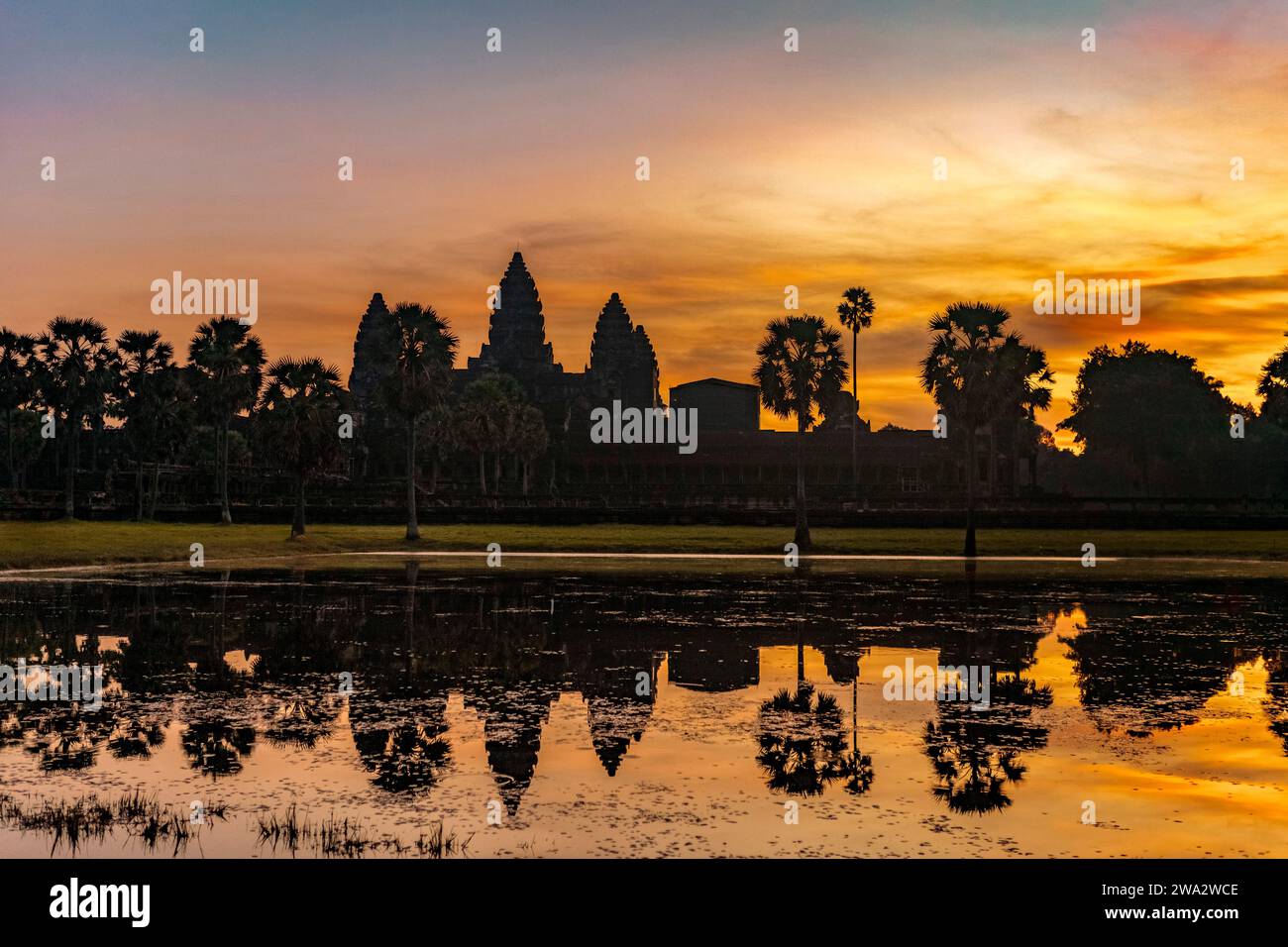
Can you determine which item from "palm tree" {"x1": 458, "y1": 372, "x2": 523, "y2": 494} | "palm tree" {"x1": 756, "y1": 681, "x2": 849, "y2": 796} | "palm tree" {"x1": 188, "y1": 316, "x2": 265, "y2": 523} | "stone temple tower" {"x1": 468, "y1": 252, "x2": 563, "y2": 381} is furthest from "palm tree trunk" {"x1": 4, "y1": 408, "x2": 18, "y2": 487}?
"palm tree" {"x1": 756, "y1": 681, "x2": 849, "y2": 796}

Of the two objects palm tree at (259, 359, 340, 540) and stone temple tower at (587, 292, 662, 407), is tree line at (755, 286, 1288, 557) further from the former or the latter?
stone temple tower at (587, 292, 662, 407)

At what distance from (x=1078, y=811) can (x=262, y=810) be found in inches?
Result: 227

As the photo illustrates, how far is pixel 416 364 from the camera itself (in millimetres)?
59531

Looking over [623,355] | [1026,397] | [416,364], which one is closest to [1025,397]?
[1026,397]

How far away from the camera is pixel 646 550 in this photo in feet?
153

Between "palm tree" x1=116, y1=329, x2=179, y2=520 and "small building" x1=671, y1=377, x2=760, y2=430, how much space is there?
7332 cm

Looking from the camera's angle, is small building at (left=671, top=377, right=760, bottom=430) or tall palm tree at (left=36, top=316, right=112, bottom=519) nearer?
tall palm tree at (left=36, top=316, right=112, bottom=519)

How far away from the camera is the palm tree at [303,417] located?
188ft

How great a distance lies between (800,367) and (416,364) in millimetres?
17239

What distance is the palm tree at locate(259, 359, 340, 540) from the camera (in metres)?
57.4
